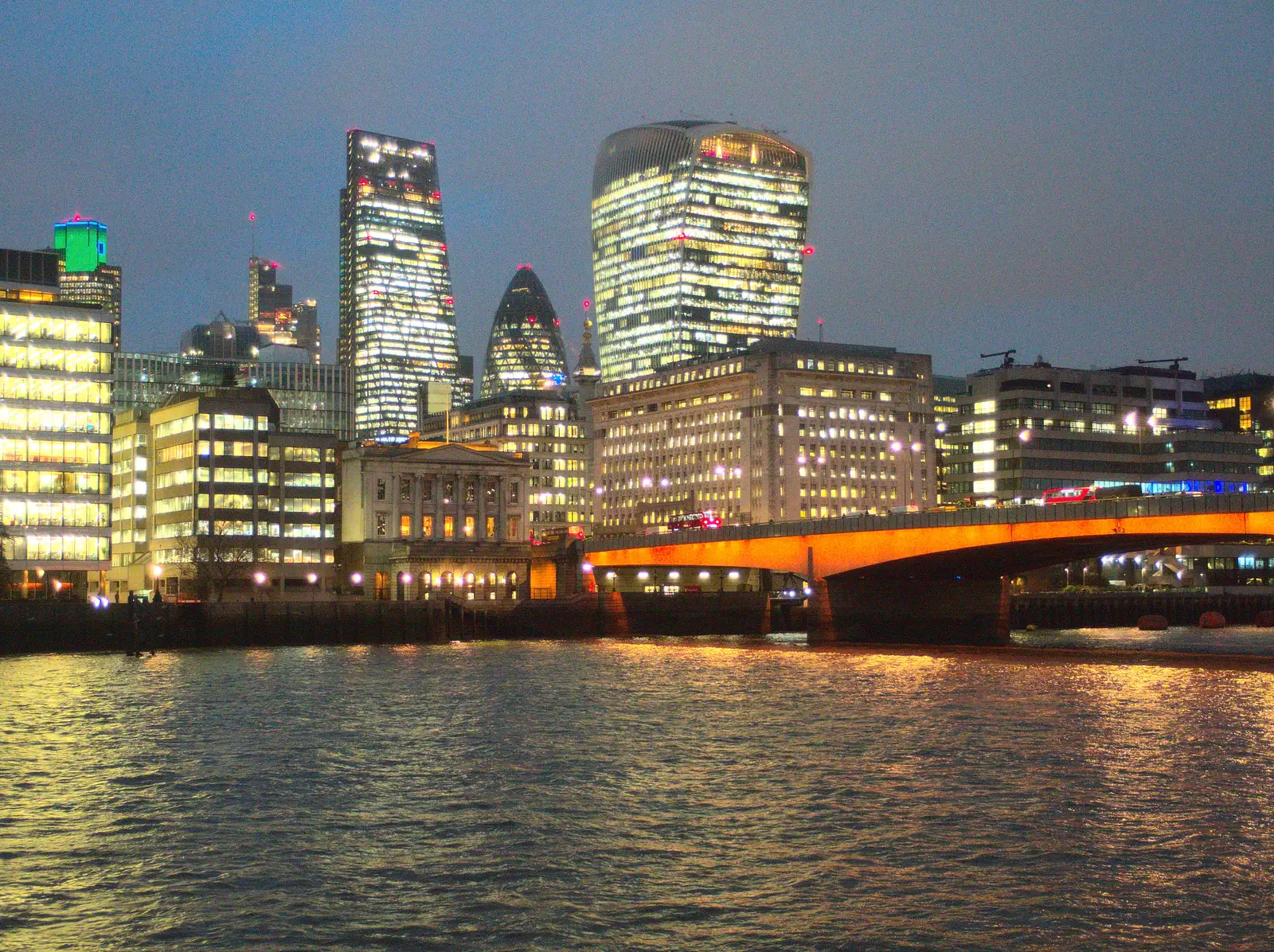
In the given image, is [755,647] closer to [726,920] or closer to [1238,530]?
[1238,530]

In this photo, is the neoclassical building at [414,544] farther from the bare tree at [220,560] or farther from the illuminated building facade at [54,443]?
the illuminated building facade at [54,443]

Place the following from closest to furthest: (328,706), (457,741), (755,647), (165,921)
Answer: (165,921) < (457,741) < (328,706) < (755,647)

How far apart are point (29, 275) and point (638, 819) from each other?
138565 millimetres

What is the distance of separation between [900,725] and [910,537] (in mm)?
59241

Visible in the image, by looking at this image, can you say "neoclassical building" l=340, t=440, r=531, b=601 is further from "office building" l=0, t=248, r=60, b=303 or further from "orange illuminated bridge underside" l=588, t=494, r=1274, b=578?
"office building" l=0, t=248, r=60, b=303

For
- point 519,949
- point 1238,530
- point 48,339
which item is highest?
point 48,339

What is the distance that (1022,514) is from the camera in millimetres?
111938

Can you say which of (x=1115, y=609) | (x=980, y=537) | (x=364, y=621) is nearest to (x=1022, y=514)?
(x=980, y=537)

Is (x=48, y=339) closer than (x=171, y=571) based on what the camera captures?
Yes

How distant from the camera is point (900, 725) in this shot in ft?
213

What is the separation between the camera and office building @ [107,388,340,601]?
186 m

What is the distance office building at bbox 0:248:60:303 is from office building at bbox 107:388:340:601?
2518 centimetres

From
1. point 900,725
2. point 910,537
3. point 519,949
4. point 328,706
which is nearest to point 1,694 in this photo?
point 328,706

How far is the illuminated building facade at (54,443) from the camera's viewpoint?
157000mm
